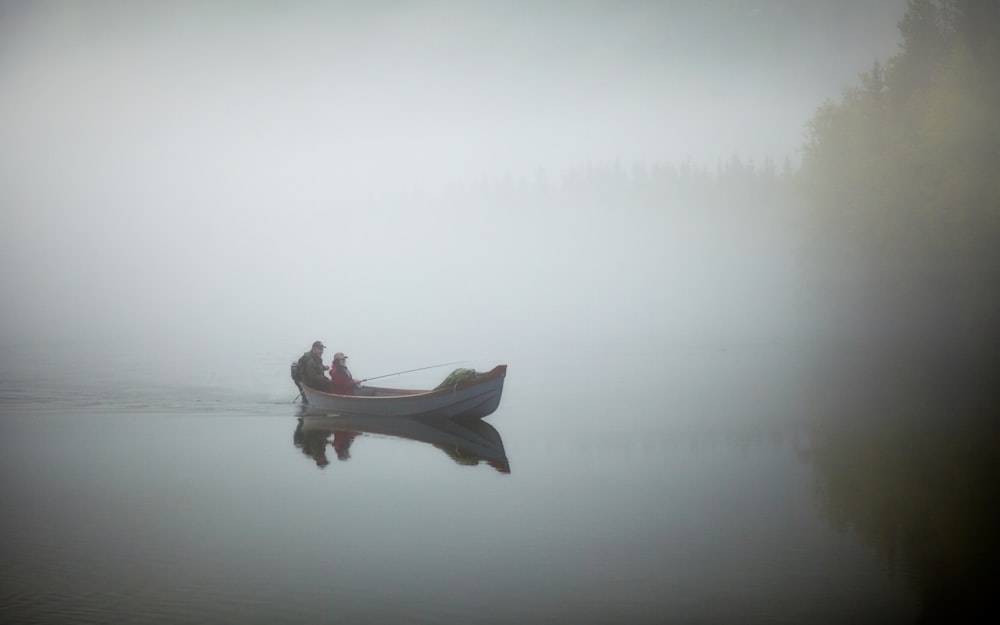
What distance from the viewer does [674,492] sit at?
1536cm

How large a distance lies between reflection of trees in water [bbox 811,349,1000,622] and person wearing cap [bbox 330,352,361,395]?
13.7 meters

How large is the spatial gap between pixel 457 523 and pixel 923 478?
8.87m

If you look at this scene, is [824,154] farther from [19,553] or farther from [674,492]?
[19,553]

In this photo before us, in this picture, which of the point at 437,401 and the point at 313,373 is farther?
the point at 313,373

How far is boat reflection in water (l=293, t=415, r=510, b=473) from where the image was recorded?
1914 cm

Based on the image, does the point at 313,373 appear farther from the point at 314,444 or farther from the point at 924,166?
the point at 924,166

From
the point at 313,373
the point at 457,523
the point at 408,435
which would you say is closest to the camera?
the point at 457,523

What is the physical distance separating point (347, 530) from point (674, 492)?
20.4ft

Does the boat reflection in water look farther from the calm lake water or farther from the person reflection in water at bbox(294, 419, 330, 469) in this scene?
the calm lake water

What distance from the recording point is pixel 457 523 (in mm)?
13867

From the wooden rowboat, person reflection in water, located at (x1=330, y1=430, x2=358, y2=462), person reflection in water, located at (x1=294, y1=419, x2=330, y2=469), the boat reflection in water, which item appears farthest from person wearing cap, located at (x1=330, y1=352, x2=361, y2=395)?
person reflection in water, located at (x1=330, y1=430, x2=358, y2=462)

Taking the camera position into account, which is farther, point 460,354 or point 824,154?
point 824,154

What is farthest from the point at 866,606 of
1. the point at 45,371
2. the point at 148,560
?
the point at 45,371

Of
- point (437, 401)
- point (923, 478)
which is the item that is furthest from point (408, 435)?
point (923, 478)
